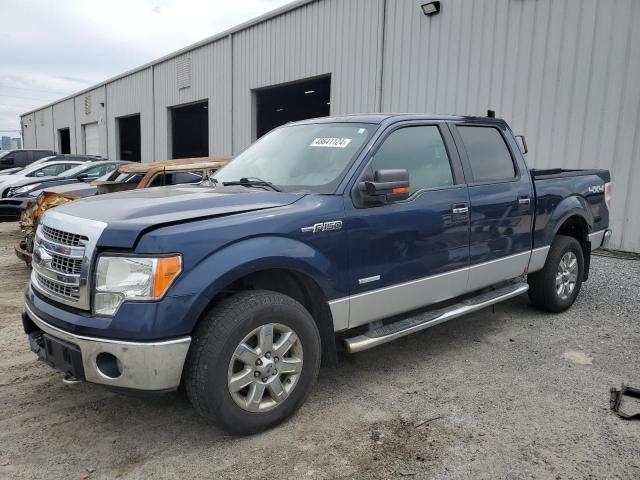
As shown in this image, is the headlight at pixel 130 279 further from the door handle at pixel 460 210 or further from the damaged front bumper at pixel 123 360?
the door handle at pixel 460 210

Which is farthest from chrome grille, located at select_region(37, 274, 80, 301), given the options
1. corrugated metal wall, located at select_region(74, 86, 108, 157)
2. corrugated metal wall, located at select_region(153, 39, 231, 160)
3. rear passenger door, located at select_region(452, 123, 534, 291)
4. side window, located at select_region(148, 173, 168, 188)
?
corrugated metal wall, located at select_region(74, 86, 108, 157)

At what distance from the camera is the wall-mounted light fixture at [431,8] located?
9.92 meters

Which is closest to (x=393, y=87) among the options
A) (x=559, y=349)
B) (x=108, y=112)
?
(x=559, y=349)

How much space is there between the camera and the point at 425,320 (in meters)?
3.87

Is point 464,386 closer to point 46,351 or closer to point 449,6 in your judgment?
point 46,351

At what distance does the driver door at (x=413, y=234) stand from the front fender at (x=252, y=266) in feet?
0.80

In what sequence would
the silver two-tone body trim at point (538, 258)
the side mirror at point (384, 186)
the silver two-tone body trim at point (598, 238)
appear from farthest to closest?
1. the silver two-tone body trim at point (598, 238)
2. the silver two-tone body trim at point (538, 258)
3. the side mirror at point (384, 186)

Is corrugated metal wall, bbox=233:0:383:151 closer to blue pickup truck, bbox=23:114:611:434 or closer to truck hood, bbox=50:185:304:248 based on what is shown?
blue pickup truck, bbox=23:114:611:434

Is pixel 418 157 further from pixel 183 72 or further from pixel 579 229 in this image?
pixel 183 72

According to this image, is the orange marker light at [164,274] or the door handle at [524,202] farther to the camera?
the door handle at [524,202]

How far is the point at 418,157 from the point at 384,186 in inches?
32.8

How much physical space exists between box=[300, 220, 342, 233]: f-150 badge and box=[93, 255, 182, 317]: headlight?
2.69ft

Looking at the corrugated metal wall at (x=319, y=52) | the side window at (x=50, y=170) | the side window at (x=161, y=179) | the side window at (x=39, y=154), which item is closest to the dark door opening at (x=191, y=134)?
the side window at (x=39, y=154)

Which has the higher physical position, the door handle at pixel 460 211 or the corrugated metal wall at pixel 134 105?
the corrugated metal wall at pixel 134 105
